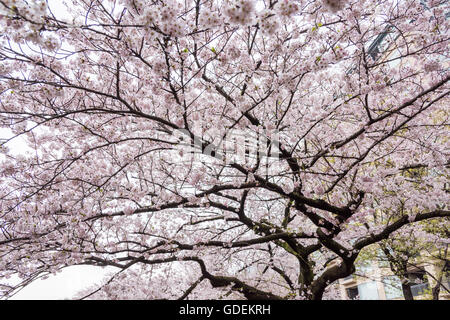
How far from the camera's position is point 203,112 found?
5.44 meters

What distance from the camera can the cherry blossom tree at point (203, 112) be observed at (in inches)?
129

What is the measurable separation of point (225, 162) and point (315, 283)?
3669 mm

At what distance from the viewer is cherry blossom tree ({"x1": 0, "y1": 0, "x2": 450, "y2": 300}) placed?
3275mm

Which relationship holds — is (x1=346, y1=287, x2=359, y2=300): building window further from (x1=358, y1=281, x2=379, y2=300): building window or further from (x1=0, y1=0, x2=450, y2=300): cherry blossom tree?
(x1=0, y1=0, x2=450, y2=300): cherry blossom tree

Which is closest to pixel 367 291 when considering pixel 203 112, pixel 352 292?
pixel 352 292

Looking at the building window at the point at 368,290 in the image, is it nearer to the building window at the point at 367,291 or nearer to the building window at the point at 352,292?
the building window at the point at 367,291

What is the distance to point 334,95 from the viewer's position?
22.4ft

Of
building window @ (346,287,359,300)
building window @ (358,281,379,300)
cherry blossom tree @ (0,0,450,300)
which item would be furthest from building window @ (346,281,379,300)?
cherry blossom tree @ (0,0,450,300)

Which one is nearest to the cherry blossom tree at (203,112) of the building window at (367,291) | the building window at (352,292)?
the building window at (367,291)

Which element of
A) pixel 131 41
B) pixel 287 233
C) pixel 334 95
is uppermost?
pixel 334 95

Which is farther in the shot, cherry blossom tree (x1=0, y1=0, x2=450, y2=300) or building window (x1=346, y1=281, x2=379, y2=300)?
building window (x1=346, y1=281, x2=379, y2=300)

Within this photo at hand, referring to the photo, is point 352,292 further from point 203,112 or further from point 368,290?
point 203,112
